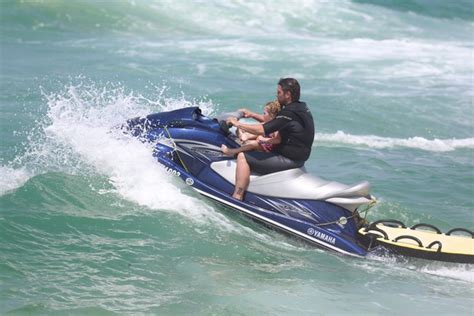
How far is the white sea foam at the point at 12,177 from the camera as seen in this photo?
8.99m

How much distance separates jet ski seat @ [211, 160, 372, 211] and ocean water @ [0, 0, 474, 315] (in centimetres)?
47

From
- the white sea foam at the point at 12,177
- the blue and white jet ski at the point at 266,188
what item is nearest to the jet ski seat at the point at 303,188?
the blue and white jet ski at the point at 266,188

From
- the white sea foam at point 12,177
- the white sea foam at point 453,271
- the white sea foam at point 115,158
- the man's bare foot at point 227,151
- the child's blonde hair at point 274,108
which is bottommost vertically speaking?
the white sea foam at point 453,271

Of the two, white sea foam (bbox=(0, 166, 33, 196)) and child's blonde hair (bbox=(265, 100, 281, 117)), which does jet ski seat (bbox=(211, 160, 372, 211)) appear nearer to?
child's blonde hair (bbox=(265, 100, 281, 117))

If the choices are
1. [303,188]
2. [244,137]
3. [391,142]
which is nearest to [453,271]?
[303,188]

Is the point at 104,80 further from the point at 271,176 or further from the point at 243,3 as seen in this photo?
the point at 243,3

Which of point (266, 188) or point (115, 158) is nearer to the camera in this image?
point (266, 188)

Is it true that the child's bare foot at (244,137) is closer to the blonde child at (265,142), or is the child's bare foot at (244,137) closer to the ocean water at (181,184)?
the blonde child at (265,142)

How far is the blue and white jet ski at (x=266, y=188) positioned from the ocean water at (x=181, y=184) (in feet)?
0.64

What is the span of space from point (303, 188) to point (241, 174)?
0.65 meters

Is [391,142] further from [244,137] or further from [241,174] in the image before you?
[241,174]

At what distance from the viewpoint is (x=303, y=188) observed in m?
8.05

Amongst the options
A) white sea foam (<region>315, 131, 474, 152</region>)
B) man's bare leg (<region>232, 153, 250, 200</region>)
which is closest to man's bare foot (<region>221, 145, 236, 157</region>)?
man's bare leg (<region>232, 153, 250, 200</region>)

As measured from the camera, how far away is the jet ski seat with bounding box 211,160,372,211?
7930 mm
